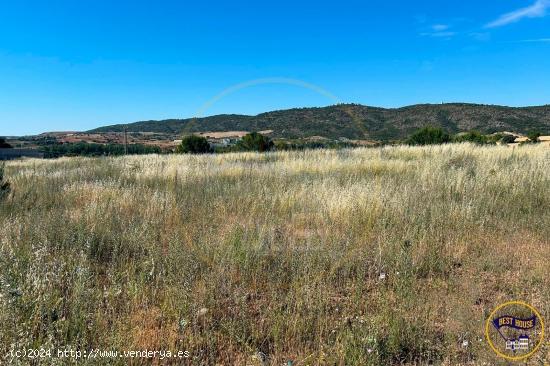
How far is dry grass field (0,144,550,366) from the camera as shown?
196 centimetres

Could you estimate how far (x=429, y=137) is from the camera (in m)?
20.5

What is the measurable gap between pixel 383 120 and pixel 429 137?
25.5 meters

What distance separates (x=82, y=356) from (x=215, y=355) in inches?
27.3

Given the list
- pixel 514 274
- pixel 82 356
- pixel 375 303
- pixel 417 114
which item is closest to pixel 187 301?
pixel 82 356

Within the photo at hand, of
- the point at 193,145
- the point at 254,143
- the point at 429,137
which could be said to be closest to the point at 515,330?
the point at 429,137

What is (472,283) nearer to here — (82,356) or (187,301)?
(187,301)

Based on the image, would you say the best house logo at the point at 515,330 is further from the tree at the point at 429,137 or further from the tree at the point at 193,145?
the tree at the point at 193,145

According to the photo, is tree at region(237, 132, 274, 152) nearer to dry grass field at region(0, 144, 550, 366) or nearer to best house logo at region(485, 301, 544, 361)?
dry grass field at region(0, 144, 550, 366)

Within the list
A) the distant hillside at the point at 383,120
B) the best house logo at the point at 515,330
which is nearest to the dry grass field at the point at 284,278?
the best house logo at the point at 515,330

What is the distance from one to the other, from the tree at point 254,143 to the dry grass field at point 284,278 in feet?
65.3

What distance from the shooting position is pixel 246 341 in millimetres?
2041

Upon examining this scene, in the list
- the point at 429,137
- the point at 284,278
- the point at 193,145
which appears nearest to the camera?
the point at 284,278

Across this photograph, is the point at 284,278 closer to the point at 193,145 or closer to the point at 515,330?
the point at 515,330

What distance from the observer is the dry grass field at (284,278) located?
1964mm
